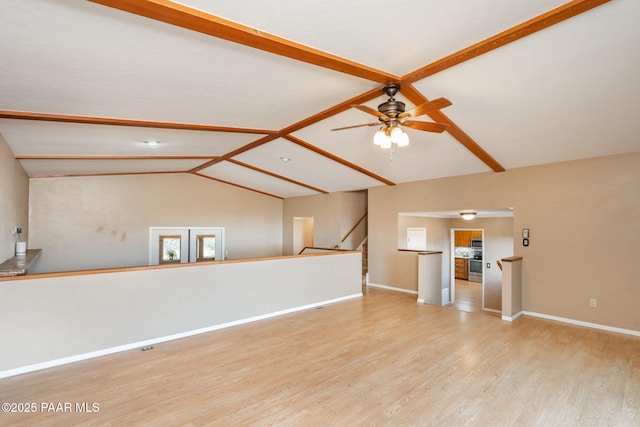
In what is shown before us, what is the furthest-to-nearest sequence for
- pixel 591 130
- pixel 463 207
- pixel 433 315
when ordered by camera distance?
pixel 463 207 < pixel 433 315 < pixel 591 130

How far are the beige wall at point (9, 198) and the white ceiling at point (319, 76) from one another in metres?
0.26

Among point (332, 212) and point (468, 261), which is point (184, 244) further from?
point (468, 261)

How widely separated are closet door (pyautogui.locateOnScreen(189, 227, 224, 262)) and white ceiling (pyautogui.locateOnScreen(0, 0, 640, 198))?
3740mm

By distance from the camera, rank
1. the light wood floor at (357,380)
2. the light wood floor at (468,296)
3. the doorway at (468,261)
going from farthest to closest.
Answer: the doorway at (468,261)
the light wood floor at (468,296)
the light wood floor at (357,380)

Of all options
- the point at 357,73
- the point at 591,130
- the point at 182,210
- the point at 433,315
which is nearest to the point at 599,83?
the point at 591,130

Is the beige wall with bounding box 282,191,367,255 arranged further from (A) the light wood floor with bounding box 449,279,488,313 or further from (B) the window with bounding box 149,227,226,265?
(A) the light wood floor with bounding box 449,279,488,313

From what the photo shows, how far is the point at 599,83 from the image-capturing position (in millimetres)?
2947

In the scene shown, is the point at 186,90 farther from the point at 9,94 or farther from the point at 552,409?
the point at 552,409

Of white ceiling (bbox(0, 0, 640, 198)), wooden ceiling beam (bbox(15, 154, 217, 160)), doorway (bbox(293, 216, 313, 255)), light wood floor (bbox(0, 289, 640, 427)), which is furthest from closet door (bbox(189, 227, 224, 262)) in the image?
light wood floor (bbox(0, 289, 640, 427))

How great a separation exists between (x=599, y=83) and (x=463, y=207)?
3144mm

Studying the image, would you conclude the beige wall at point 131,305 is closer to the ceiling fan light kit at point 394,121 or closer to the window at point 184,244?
the ceiling fan light kit at point 394,121

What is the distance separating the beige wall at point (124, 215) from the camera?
22.3ft

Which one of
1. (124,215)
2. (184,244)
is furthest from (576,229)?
(124,215)

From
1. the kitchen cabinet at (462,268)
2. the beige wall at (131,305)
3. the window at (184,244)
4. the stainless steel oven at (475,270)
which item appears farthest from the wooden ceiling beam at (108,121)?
the kitchen cabinet at (462,268)
